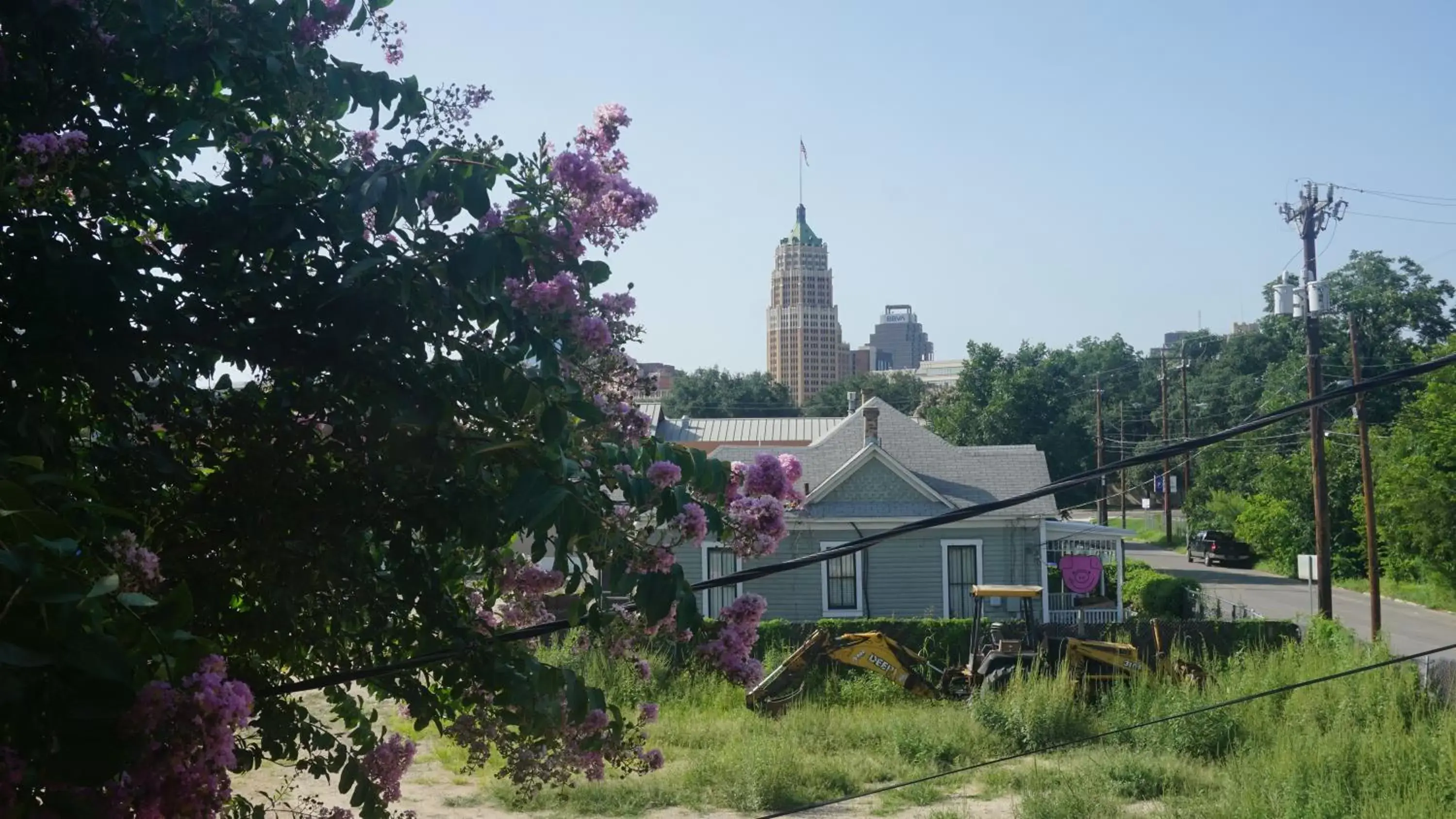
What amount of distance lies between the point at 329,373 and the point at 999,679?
16.6 metres

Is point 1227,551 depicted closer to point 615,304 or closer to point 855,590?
point 855,590

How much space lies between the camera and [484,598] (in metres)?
4.64

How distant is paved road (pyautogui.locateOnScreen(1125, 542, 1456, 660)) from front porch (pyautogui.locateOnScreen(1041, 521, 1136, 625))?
3.70 m

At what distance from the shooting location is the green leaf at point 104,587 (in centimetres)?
193

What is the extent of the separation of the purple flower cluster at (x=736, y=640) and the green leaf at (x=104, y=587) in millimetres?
2378

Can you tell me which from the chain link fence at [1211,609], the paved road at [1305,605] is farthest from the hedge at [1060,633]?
the chain link fence at [1211,609]

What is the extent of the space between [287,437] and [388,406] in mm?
450

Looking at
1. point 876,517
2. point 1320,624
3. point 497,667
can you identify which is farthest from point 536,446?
point 876,517

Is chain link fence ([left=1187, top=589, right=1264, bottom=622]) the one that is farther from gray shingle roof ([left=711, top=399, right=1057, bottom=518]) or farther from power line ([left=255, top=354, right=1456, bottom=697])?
power line ([left=255, top=354, right=1456, bottom=697])

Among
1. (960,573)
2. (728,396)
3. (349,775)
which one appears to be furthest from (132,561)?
(728,396)

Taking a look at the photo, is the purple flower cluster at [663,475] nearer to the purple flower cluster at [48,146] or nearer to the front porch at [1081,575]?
the purple flower cluster at [48,146]

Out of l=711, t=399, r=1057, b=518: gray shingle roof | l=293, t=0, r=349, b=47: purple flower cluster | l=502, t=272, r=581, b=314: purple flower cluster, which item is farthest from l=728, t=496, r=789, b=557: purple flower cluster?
l=711, t=399, r=1057, b=518: gray shingle roof

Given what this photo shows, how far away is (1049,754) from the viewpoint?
16.6 metres

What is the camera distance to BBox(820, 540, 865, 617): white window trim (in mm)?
26219
